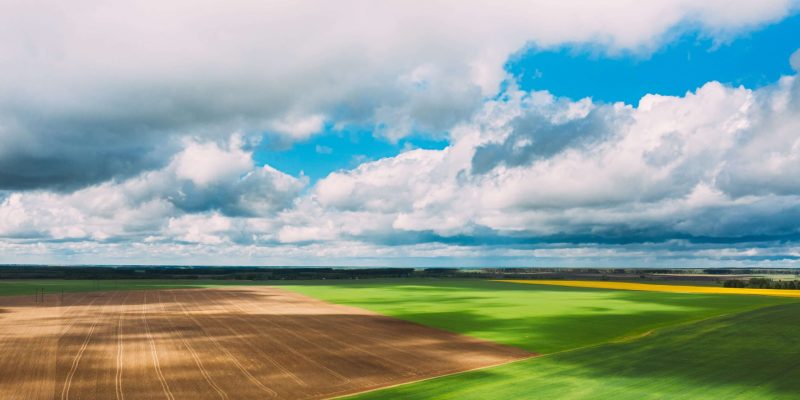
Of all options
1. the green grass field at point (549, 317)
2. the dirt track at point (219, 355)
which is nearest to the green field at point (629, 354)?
the green grass field at point (549, 317)

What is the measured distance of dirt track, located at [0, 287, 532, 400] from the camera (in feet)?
93.9

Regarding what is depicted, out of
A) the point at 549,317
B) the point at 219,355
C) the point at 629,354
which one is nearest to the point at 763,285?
the point at 549,317

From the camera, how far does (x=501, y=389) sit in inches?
1080

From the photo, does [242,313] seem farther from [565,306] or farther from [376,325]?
[565,306]

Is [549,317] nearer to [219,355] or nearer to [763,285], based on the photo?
[219,355]

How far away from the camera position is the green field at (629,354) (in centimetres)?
2695

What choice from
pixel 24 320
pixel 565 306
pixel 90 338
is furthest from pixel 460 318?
pixel 24 320

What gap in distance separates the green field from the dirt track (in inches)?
141

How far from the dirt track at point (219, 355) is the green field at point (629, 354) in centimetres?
359

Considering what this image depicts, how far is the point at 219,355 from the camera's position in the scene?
123ft

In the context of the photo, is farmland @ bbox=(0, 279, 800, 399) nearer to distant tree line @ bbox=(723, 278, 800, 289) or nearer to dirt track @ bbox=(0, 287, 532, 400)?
dirt track @ bbox=(0, 287, 532, 400)

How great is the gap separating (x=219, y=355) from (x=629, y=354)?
28.9 m

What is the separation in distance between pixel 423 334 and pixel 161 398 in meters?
26.6

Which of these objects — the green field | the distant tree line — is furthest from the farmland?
the distant tree line
